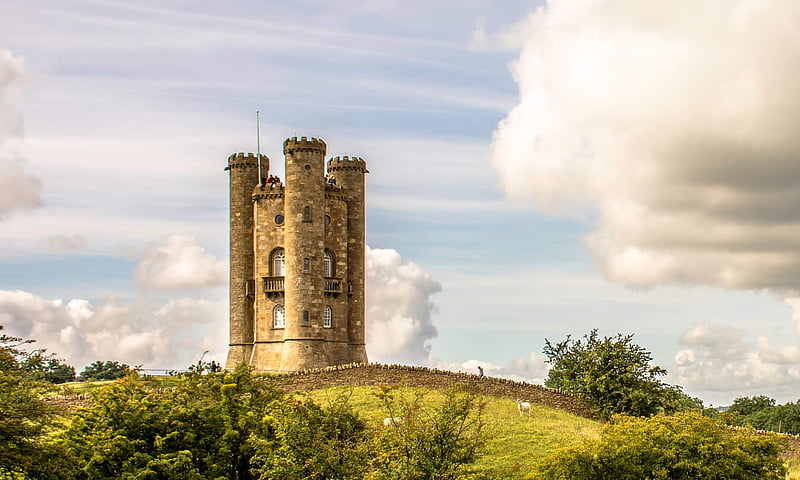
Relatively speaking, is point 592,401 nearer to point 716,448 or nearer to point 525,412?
point 525,412

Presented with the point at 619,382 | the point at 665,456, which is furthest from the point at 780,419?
the point at 665,456

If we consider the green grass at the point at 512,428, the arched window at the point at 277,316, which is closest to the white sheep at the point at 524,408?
the green grass at the point at 512,428

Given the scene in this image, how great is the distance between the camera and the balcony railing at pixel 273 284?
56.7 meters

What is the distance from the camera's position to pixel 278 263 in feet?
189

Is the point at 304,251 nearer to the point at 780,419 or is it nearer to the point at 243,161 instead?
the point at 243,161

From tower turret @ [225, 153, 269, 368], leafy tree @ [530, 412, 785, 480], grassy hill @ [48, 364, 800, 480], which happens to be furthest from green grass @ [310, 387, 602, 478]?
tower turret @ [225, 153, 269, 368]

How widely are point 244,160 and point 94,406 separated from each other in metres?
32.3

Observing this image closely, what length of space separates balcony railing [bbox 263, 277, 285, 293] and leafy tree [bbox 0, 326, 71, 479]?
30.5 m

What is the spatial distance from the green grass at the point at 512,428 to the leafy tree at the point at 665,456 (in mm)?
2119

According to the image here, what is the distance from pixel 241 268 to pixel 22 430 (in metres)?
36.0

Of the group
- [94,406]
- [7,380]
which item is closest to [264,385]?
[94,406]

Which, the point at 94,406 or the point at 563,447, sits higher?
the point at 94,406

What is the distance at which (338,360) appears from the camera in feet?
188

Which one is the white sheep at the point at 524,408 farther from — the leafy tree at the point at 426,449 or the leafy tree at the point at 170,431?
the leafy tree at the point at 426,449
